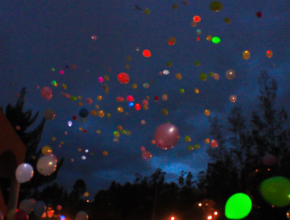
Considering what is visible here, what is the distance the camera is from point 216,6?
5055 millimetres

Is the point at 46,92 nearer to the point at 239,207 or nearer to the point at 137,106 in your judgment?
the point at 137,106

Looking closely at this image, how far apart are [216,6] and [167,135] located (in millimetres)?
2509

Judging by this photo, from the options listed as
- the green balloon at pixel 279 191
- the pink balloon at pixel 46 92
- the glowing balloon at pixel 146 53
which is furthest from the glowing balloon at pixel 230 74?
the pink balloon at pixel 46 92

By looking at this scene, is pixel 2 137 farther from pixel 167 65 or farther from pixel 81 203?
pixel 81 203

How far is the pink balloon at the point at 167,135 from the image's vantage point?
5.09m

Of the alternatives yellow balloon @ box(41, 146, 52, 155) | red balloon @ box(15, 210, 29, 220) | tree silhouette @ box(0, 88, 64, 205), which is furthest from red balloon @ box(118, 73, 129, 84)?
tree silhouette @ box(0, 88, 64, 205)

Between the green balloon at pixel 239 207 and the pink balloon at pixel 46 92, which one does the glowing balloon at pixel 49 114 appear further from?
the green balloon at pixel 239 207

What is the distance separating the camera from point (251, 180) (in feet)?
27.0

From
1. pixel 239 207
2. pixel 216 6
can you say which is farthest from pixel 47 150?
pixel 216 6

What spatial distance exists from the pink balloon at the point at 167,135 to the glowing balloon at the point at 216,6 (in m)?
2.30

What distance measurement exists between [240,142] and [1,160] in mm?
9378

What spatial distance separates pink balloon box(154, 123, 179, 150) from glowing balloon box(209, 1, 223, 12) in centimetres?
230

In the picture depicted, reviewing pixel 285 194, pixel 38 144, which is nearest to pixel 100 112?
pixel 285 194

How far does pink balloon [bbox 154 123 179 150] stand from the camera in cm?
509
